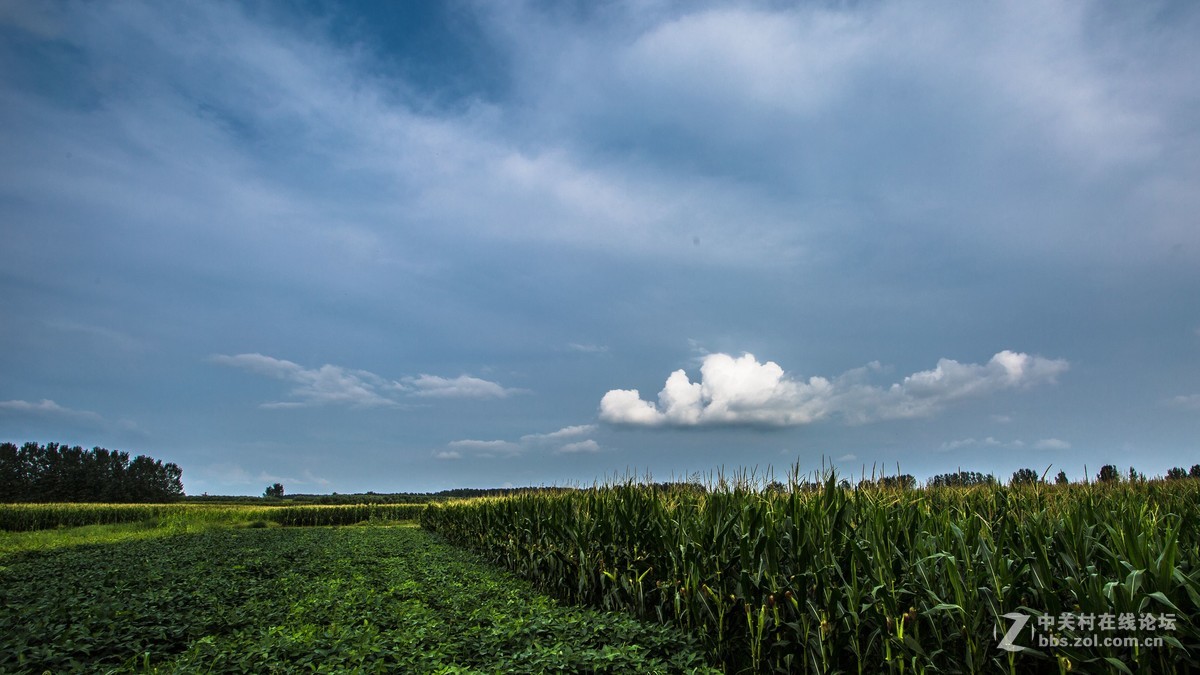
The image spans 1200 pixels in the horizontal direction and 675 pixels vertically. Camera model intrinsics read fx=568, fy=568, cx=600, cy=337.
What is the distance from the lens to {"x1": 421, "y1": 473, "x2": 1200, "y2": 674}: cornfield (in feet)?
12.7

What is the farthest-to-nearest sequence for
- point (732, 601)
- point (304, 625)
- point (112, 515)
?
point (112, 515) → point (304, 625) → point (732, 601)

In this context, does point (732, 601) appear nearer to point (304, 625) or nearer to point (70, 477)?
point (304, 625)

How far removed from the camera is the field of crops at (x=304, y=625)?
5664 mm

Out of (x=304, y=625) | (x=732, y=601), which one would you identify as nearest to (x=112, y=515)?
(x=304, y=625)

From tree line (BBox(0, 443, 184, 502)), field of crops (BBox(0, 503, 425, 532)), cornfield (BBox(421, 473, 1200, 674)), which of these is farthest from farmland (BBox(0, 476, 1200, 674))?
tree line (BBox(0, 443, 184, 502))

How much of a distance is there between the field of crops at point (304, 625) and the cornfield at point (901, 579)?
31.8 inches

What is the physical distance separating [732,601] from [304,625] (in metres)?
5.63

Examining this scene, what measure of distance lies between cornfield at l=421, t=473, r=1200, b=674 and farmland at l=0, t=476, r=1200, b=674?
2 centimetres

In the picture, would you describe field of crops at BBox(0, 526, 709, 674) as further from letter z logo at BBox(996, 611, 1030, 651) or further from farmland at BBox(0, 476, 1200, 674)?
letter z logo at BBox(996, 611, 1030, 651)

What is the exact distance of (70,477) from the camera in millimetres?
82500

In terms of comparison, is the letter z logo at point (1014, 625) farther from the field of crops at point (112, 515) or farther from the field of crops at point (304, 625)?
the field of crops at point (112, 515)

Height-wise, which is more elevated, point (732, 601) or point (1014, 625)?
point (1014, 625)

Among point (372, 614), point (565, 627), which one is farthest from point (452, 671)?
point (372, 614)

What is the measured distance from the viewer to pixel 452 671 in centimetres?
506
